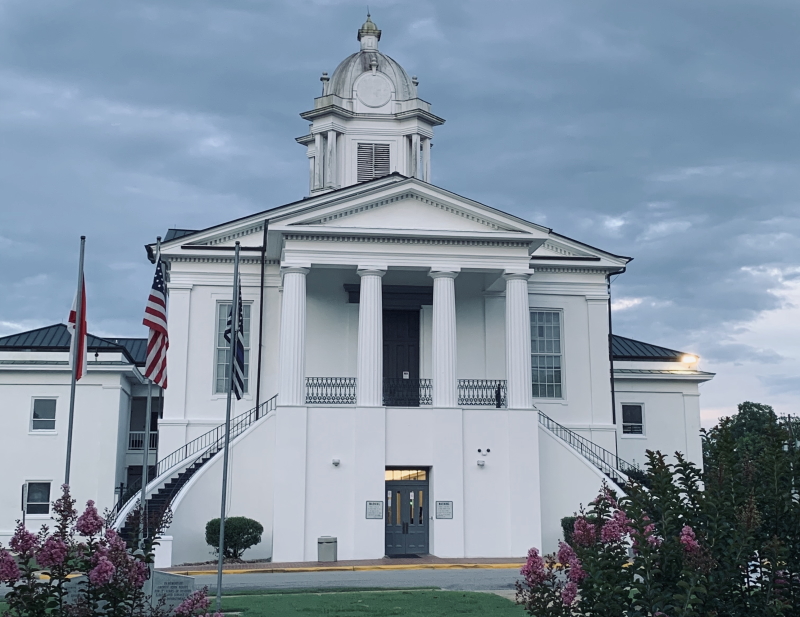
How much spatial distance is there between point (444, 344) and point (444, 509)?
198 inches

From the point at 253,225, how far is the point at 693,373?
1896cm

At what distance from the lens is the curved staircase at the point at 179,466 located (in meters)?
26.9

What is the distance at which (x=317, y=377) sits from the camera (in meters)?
33.0

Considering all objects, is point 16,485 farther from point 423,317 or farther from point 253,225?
point 423,317

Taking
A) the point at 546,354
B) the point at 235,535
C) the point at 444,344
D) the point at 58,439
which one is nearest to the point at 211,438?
the point at 235,535

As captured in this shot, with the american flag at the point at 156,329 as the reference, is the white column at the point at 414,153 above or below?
above

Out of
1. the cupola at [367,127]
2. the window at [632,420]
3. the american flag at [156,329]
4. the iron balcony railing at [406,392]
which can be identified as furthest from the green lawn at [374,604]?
the cupola at [367,127]

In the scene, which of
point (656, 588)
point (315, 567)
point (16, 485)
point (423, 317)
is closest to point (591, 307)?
point (423, 317)

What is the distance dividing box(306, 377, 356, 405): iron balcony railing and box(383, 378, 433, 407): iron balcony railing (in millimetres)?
1331

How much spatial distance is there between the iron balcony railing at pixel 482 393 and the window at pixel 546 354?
2.74 meters

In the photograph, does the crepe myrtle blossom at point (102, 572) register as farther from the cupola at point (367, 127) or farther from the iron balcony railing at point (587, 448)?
the cupola at point (367, 127)

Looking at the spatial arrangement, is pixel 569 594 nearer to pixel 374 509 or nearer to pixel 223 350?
pixel 374 509

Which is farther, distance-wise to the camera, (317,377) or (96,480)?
(96,480)

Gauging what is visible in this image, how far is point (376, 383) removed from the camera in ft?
98.2
